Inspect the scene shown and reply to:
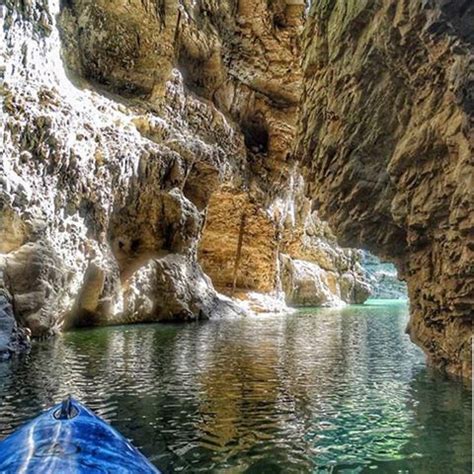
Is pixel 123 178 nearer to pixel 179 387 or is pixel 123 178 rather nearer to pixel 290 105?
pixel 179 387

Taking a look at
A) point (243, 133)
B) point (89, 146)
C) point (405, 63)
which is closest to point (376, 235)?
point (405, 63)

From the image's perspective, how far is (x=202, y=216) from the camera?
90.4ft

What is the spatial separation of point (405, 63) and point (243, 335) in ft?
38.0

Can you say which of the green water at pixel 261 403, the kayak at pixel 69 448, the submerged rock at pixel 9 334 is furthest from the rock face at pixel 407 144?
the submerged rock at pixel 9 334

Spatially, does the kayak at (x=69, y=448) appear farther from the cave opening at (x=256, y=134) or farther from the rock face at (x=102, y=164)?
the cave opening at (x=256, y=134)

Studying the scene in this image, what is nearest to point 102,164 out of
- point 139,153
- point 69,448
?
point 139,153

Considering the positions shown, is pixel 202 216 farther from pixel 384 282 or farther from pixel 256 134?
pixel 384 282

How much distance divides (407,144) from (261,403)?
5.40 metres

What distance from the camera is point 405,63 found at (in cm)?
847

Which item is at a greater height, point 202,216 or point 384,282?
point 202,216

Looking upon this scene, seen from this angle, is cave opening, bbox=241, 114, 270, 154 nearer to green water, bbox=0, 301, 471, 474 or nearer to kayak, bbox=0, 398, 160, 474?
green water, bbox=0, 301, 471, 474

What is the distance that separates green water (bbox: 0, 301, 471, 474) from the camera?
5211mm

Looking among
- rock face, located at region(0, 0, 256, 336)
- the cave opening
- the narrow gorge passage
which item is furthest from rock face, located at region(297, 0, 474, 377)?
the cave opening

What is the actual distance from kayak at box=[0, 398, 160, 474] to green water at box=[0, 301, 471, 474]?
0.95 meters
